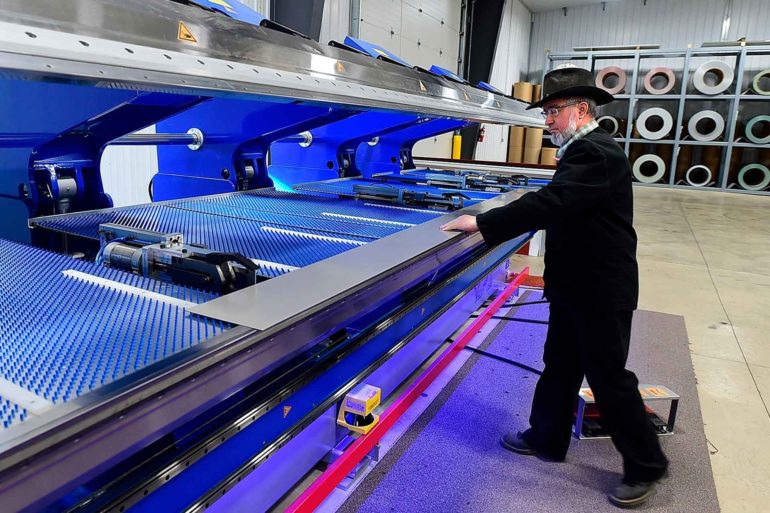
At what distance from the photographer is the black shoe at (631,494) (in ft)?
6.20

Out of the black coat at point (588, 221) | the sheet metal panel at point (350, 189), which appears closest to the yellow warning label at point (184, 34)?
the black coat at point (588, 221)

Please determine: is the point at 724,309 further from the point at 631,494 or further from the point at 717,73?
the point at 717,73

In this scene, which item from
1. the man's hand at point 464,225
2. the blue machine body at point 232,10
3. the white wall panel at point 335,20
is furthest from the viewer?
the white wall panel at point 335,20

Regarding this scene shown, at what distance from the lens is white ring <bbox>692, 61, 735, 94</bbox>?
10.5 metres

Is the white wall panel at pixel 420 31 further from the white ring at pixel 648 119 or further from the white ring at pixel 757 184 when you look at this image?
the white ring at pixel 757 184

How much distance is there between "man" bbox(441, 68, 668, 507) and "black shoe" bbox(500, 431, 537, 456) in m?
0.35

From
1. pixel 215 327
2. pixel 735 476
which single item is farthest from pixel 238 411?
pixel 735 476

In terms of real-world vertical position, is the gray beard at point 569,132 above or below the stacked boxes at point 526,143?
below

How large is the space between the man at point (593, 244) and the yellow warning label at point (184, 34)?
1110mm

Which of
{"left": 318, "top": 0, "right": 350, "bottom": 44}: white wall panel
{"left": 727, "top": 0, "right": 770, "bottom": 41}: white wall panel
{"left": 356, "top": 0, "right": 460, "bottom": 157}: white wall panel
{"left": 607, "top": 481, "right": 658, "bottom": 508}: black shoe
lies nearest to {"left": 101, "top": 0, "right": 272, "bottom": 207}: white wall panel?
{"left": 318, "top": 0, "right": 350, "bottom": 44}: white wall panel

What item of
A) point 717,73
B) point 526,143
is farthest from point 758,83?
point 526,143

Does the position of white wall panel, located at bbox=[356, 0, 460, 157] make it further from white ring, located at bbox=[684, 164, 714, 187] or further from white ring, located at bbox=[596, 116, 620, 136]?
white ring, located at bbox=[684, 164, 714, 187]

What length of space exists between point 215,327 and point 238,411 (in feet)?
0.86

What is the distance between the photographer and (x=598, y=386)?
6.15ft
